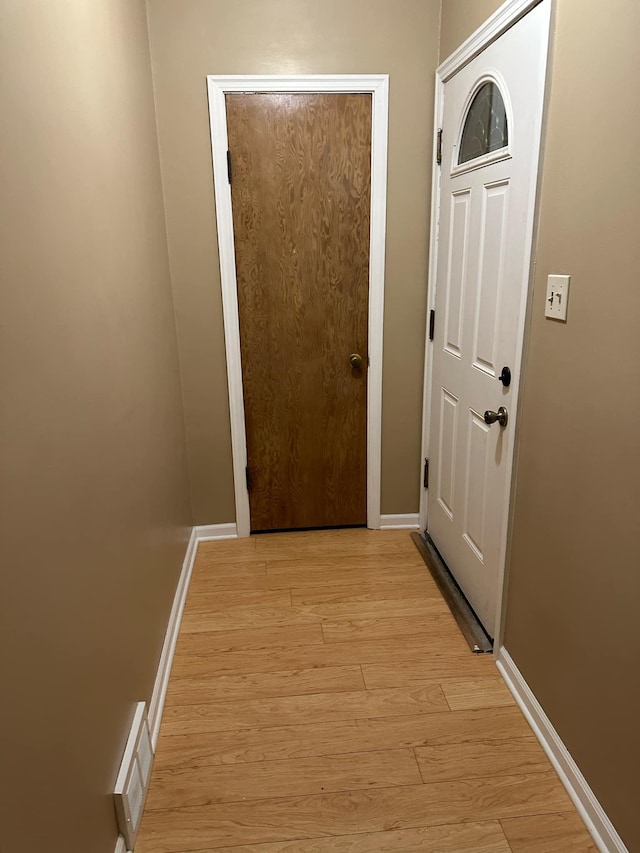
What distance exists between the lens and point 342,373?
2.79m

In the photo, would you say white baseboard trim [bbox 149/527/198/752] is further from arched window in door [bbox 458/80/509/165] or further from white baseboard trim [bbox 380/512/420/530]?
arched window in door [bbox 458/80/509/165]

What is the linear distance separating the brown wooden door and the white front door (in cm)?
40

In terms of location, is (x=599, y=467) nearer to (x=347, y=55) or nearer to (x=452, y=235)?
(x=452, y=235)

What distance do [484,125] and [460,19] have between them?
1.69 ft

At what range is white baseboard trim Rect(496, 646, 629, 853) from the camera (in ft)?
4.57

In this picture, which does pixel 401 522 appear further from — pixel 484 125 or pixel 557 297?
pixel 484 125

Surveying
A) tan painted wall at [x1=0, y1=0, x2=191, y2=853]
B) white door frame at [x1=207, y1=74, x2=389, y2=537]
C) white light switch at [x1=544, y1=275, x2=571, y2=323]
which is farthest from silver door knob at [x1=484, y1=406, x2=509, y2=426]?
tan painted wall at [x1=0, y1=0, x2=191, y2=853]

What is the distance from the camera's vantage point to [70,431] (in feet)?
3.84

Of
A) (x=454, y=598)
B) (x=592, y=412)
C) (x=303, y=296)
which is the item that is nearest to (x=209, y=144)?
(x=303, y=296)

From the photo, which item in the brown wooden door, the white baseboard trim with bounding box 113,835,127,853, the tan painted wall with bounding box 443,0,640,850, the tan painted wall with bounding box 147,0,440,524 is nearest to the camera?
the tan painted wall with bounding box 443,0,640,850

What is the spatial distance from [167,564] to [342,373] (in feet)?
3.98

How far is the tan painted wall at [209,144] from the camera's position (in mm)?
2355

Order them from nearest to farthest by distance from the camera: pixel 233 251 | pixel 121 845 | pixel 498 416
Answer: pixel 121 845
pixel 498 416
pixel 233 251

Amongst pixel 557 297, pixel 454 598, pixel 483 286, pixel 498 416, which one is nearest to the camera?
pixel 557 297
